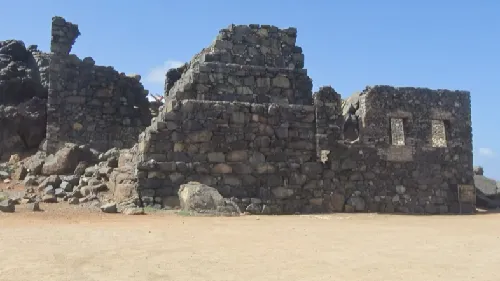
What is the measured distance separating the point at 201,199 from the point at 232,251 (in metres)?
4.00

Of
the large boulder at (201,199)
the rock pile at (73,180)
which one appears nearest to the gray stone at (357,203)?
the large boulder at (201,199)

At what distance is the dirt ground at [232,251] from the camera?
383 centimetres

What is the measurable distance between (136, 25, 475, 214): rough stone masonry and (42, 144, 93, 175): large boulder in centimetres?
277

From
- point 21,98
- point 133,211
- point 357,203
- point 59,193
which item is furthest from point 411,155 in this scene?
point 21,98

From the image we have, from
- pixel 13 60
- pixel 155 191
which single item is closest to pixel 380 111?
pixel 155 191

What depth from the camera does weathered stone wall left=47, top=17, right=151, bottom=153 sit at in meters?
14.4

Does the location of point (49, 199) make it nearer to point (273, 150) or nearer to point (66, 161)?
point (66, 161)

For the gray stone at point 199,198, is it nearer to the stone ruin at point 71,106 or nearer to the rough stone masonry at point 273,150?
the rough stone masonry at point 273,150

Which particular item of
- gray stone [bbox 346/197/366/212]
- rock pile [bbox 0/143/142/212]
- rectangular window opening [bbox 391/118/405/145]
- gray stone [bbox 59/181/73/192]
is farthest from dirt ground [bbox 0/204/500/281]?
rectangular window opening [bbox 391/118/405/145]

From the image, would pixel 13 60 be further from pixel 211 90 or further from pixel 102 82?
pixel 211 90

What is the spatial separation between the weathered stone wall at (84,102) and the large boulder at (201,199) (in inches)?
265

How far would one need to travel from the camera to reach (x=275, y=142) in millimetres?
10289

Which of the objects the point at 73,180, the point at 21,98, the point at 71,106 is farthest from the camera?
the point at 21,98

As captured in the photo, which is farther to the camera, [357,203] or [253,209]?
[357,203]
